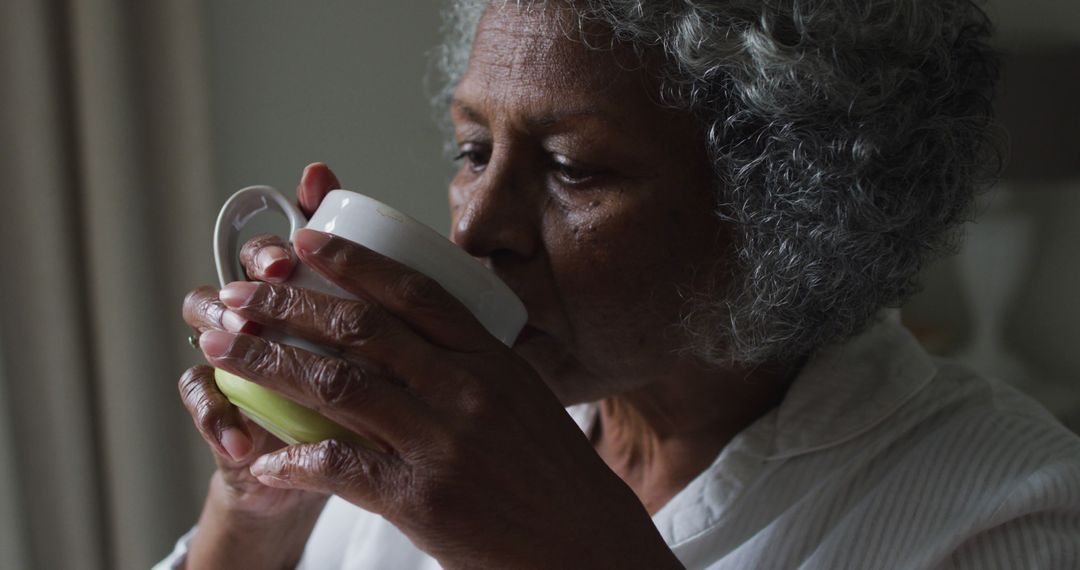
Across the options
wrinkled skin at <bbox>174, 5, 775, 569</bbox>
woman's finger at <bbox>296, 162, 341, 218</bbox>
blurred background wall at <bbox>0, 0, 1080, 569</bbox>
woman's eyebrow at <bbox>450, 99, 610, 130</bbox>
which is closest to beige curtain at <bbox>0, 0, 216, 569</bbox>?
blurred background wall at <bbox>0, 0, 1080, 569</bbox>

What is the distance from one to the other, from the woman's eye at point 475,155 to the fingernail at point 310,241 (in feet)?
1.21

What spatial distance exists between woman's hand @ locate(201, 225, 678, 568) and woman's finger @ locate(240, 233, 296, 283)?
0.11ft

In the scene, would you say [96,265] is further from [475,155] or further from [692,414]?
[692,414]

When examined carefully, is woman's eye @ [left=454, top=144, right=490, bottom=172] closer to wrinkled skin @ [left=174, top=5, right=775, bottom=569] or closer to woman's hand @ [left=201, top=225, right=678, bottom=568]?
wrinkled skin @ [left=174, top=5, right=775, bottom=569]

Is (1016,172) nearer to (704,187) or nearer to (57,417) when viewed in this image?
(704,187)

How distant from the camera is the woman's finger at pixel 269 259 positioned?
80cm

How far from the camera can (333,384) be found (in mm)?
717

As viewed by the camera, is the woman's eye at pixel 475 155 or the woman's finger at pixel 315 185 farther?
the woman's eye at pixel 475 155

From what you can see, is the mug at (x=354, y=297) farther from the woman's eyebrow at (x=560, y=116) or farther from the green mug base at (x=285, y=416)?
the woman's eyebrow at (x=560, y=116)

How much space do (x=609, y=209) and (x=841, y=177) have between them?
0.25 meters

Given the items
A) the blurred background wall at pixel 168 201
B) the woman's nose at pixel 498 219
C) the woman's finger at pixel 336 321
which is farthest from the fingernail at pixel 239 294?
the blurred background wall at pixel 168 201

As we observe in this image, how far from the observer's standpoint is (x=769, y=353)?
3.59 ft

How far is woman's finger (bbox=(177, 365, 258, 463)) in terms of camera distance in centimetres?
87

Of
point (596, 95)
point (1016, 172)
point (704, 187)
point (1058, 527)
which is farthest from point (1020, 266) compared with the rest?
point (596, 95)
